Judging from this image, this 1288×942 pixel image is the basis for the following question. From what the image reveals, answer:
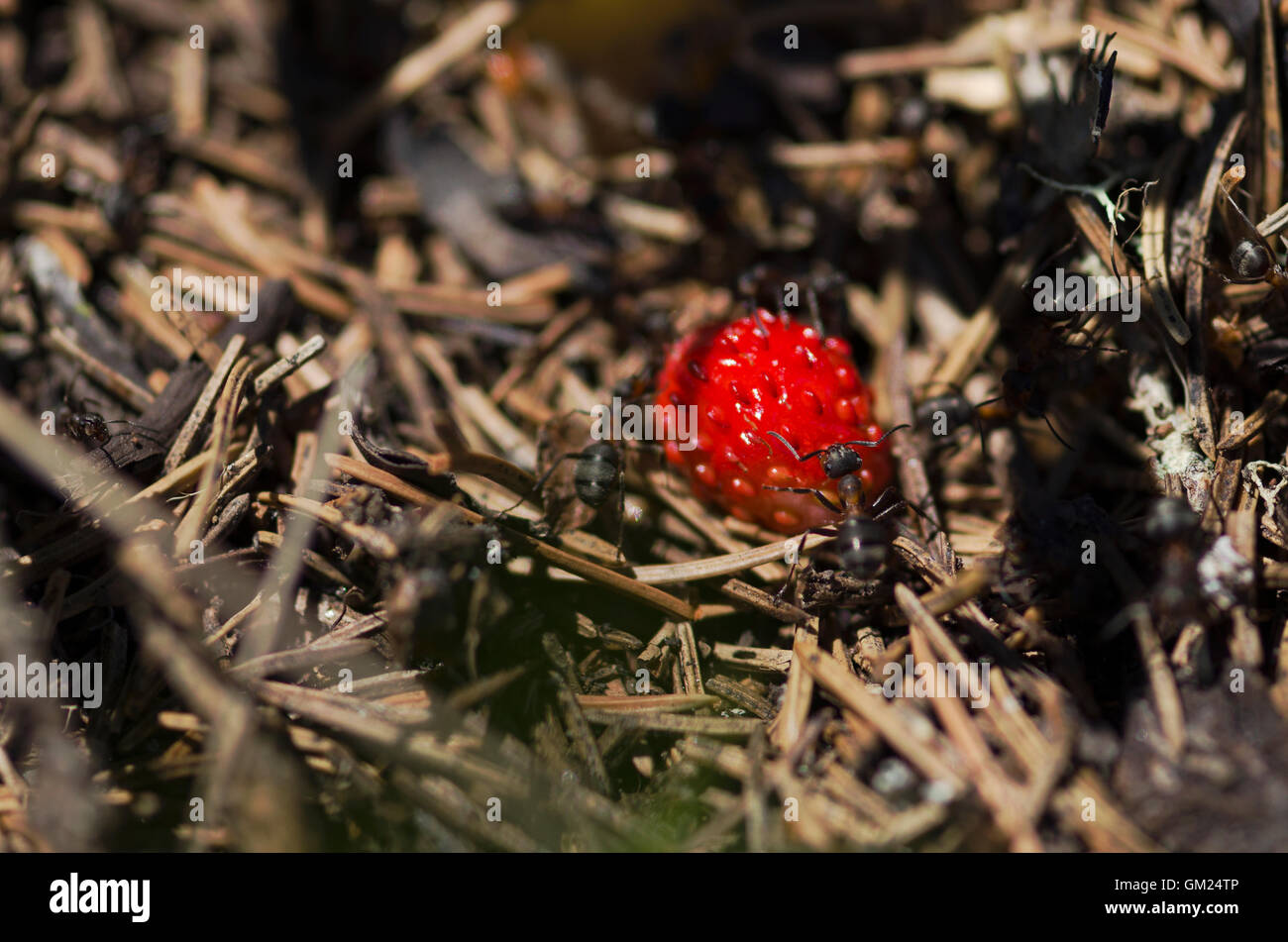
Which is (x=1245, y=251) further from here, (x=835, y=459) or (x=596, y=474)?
(x=596, y=474)

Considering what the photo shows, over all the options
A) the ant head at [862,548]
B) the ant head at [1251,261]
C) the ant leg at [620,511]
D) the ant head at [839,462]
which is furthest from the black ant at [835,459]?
the ant head at [1251,261]

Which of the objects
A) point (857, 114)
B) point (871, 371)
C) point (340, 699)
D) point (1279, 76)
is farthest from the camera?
point (857, 114)

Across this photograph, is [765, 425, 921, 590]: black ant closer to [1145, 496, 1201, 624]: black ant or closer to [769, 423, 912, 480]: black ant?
[769, 423, 912, 480]: black ant

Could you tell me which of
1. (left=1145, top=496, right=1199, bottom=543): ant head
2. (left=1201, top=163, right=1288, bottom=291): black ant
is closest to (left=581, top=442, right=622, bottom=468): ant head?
(left=1145, top=496, right=1199, bottom=543): ant head

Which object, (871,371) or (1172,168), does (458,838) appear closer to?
(871,371)

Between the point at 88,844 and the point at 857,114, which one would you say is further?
the point at 857,114
